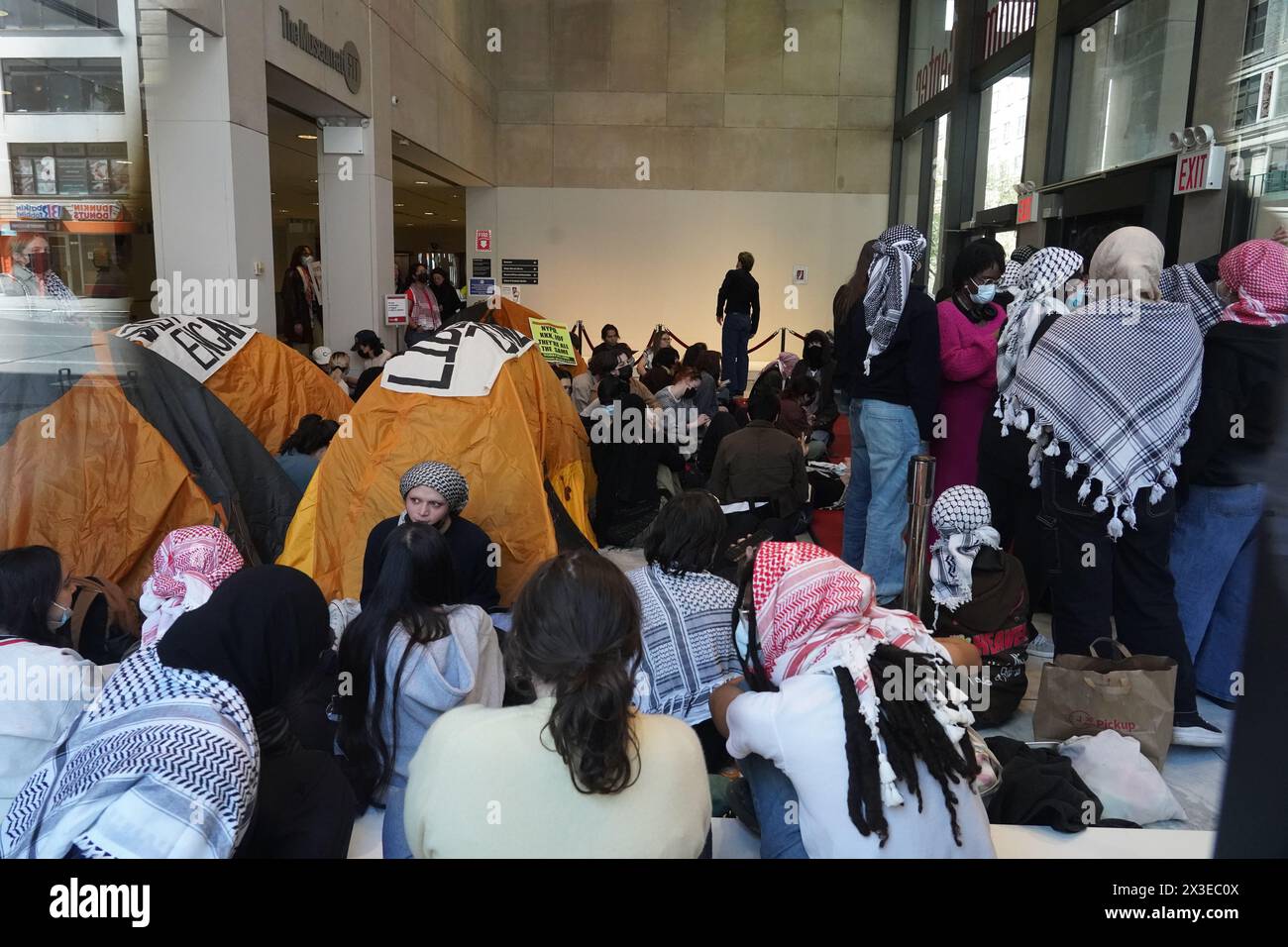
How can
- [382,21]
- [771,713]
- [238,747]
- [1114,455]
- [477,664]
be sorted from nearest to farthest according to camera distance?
[238,747] → [771,713] → [477,664] → [1114,455] → [382,21]

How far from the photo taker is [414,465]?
3846mm

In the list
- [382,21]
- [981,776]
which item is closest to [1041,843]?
[981,776]

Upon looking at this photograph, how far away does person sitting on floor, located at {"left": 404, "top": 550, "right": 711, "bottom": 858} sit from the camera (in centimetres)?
145

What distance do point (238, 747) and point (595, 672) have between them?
59 cm

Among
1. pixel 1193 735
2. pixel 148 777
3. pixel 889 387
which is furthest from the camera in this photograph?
pixel 889 387

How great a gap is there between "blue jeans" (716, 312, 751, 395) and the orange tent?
6427 mm

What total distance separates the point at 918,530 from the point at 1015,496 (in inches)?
36.4

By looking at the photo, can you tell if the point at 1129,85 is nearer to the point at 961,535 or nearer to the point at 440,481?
the point at 961,535

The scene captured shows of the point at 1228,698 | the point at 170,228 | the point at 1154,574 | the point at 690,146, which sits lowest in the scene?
the point at 1228,698

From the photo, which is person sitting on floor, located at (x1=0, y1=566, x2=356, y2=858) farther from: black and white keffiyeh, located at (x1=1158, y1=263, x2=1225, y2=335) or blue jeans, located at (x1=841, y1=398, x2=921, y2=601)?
black and white keffiyeh, located at (x1=1158, y1=263, x2=1225, y2=335)

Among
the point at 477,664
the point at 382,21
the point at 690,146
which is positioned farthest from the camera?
the point at 690,146

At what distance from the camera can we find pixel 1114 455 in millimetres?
3023

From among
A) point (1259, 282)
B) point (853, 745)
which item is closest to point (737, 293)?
point (1259, 282)
